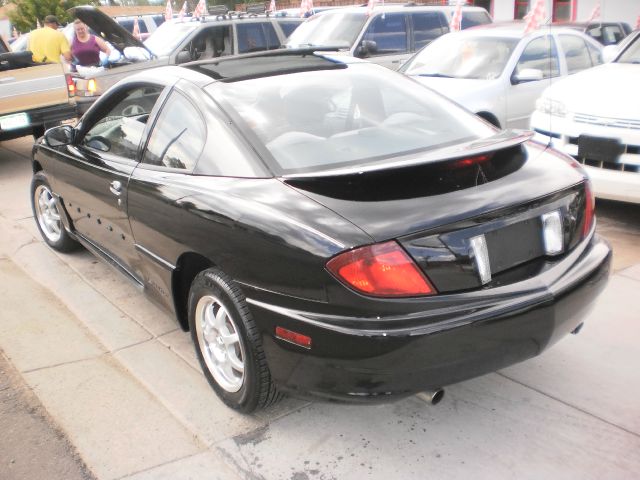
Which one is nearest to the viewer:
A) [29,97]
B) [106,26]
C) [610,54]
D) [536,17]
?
[610,54]

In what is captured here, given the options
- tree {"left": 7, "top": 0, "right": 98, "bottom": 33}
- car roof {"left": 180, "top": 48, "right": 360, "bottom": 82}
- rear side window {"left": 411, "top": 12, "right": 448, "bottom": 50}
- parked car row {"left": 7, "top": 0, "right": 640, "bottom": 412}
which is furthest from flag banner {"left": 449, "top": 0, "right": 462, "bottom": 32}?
tree {"left": 7, "top": 0, "right": 98, "bottom": 33}

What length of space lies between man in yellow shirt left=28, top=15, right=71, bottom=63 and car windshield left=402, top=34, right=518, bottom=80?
6347 mm

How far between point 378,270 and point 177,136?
1.52 meters

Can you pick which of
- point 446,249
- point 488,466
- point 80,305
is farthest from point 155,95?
point 488,466

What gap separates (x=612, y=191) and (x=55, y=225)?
450 centimetres

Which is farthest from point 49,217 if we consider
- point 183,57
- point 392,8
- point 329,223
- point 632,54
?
point 392,8

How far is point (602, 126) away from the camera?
505 cm

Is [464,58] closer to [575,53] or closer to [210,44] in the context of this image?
[575,53]

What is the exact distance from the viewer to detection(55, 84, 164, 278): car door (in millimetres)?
3639

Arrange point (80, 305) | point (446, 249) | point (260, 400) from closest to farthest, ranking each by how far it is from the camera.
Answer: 1. point (446, 249)
2. point (260, 400)
3. point (80, 305)

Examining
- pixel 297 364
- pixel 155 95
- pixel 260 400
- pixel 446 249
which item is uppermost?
pixel 155 95

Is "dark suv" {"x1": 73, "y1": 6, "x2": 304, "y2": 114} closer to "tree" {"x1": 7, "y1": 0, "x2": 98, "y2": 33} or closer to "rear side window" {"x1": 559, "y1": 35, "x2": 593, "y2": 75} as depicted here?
"rear side window" {"x1": 559, "y1": 35, "x2": 593, "y2": 75}

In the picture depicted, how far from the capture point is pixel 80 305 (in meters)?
4.30

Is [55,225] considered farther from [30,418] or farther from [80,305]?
[30,418]
